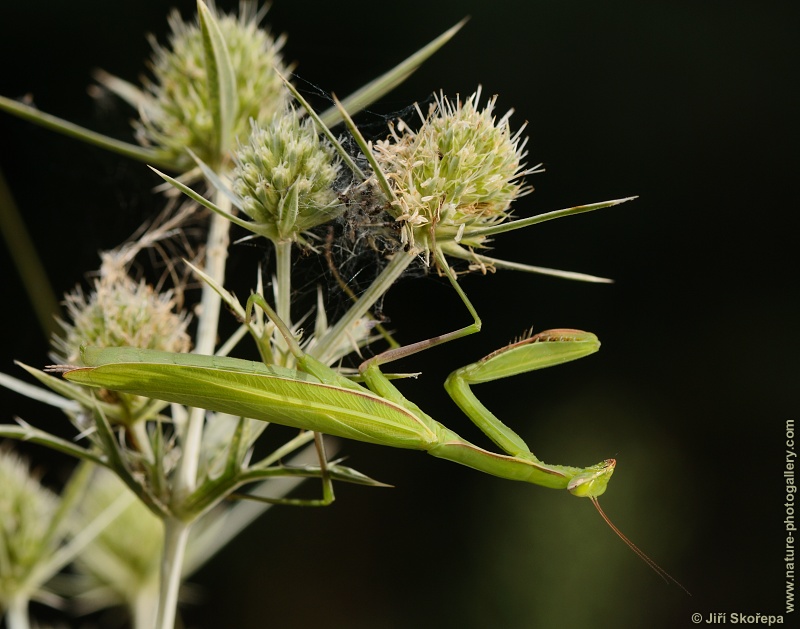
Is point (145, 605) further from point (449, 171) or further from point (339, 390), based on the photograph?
point (449, 171)

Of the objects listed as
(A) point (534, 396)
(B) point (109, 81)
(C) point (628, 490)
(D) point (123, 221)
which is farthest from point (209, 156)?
(A) point (534, 396)

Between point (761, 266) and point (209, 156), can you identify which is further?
point (761, 266)

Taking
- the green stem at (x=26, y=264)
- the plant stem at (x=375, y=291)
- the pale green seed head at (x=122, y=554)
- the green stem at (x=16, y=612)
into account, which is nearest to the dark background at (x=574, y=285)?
the green stem at (x=26, y=264)

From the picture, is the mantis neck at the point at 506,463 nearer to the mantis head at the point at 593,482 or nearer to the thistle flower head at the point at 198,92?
the mantis head at the point at 593,482

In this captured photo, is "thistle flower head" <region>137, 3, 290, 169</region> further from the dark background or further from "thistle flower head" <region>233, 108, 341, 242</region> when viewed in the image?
the dark background

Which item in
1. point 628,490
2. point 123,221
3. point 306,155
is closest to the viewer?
point 306,155

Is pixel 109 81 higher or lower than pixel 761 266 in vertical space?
lower

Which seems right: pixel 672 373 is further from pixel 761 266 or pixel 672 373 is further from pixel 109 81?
pixel 109 81
